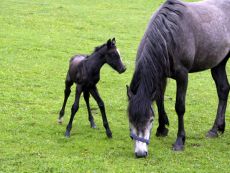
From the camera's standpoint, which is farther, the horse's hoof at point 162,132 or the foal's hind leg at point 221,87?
the foal's hind leg at point 221,87

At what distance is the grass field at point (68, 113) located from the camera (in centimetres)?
796

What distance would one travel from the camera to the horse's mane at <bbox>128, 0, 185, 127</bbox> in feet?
25.5

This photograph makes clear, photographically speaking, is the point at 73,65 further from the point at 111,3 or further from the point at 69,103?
the point at 111,3

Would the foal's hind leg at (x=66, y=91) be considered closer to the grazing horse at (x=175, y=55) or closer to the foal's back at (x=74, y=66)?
the foal's back at (x=74, y=66)

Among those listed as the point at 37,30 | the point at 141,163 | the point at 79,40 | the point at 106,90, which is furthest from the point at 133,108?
the point at 37,30

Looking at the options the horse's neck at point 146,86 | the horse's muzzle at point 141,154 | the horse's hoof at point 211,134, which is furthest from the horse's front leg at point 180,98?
the horse's hoof at point 211,134

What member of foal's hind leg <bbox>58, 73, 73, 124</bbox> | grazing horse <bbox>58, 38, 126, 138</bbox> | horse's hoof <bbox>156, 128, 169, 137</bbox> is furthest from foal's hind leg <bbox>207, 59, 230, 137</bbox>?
foal's hind leg <bbox>58, 73, 73, 124</bbox>

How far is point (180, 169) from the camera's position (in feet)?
25.7

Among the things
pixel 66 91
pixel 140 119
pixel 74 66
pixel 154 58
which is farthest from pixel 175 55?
pixel 66 91

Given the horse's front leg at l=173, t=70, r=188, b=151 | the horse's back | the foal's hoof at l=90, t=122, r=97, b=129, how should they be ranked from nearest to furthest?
the horse's front leg at l=173, t=70, r=188, b=151
the horse's back
the foal's hoof at l=90, t=122, r=97, b=129

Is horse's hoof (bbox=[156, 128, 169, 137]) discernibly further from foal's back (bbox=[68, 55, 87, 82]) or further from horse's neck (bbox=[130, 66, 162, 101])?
foal's back (bbox=[68, 55, 87, 82])

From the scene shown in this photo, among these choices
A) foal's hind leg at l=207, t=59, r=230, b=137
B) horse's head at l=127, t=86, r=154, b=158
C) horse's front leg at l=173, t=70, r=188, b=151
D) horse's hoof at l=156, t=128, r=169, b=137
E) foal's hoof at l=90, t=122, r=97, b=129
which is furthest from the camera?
foal's hind leg at l=207, t=59, r=230, b=137

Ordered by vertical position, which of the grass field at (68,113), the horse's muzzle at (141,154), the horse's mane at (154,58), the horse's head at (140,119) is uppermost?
the horse's mane at (154,58)

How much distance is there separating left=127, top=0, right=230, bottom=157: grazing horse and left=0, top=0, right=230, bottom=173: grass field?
0.52m
